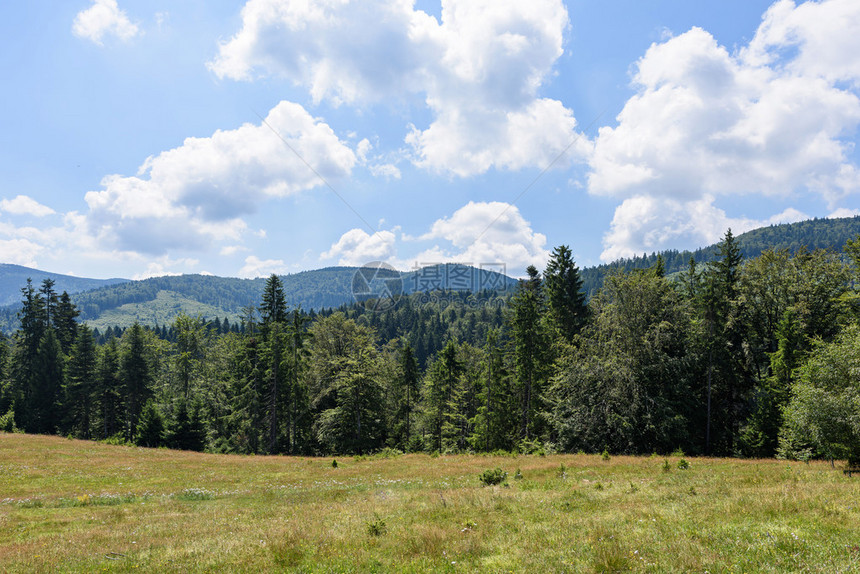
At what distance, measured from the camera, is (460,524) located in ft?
38.3

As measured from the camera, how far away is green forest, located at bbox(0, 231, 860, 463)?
32.8m

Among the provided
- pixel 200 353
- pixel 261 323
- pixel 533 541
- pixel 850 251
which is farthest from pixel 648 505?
pixel 200 353

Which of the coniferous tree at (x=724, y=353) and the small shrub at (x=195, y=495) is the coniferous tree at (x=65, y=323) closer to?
the small shrub at (x=195, y=495)

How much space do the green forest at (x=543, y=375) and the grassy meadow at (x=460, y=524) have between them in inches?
402

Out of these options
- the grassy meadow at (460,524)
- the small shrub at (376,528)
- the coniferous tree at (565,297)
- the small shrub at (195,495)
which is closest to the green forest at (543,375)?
the coniferous tree at (565,297)

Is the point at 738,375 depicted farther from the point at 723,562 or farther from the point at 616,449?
the point at 723,562

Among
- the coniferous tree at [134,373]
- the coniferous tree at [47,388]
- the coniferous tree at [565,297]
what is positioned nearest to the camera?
the coniferous tree at [565,297]

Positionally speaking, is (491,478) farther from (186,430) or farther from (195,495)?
(186,430)

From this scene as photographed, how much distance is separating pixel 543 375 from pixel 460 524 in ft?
107

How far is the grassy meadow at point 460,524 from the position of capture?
827cm

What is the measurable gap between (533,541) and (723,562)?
3.93 meters

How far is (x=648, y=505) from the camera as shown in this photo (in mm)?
12539

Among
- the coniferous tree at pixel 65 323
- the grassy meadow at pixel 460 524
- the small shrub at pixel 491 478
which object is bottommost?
the small shrub at pixel 491 478

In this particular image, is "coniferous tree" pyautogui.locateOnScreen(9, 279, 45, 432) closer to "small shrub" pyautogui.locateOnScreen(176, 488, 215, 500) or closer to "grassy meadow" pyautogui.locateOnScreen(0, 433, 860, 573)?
"grassy meadow" pyautogui.locateOnScreen(0, 433, 860, 573)
